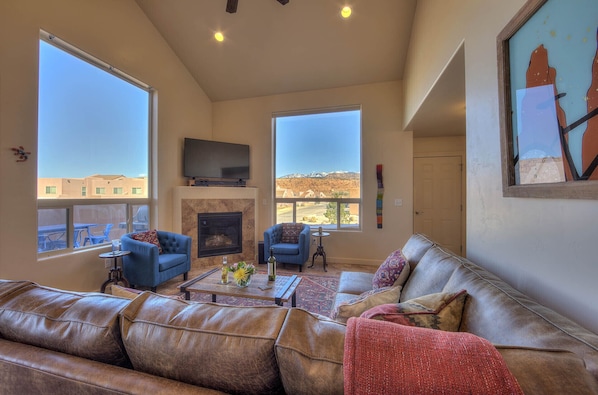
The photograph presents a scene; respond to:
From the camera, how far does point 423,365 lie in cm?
52

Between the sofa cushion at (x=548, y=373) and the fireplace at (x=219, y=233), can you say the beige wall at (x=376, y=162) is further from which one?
the sofa cushion at (x=548, y=373)

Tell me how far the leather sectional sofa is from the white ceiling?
116 inches

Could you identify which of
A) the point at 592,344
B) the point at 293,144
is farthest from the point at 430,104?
the point at 592,344

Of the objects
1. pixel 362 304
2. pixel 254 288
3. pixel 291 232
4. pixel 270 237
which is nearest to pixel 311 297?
pixel 254 288

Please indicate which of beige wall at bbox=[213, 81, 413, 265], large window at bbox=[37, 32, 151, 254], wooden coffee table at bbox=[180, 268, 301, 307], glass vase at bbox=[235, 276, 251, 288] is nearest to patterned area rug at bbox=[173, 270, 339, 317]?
wooden coffee table at bbox=[180, 268, 301, 307]

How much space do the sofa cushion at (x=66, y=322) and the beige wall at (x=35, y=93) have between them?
2.16 m

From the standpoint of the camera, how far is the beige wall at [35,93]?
90.7 inches

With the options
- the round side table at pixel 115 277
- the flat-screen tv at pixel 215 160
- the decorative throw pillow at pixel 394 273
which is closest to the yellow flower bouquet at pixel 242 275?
the decorative throw pillow at pixel 394 273

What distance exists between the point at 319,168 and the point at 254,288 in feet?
9.69

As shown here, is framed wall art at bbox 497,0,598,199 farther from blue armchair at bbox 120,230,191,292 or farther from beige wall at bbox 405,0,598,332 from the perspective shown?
blue armchair at bbox 120,230,191,292

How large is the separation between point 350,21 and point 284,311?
13.7 feet

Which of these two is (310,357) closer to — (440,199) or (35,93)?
(35,93)

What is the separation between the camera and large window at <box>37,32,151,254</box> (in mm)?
2699

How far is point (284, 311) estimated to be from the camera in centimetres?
73
